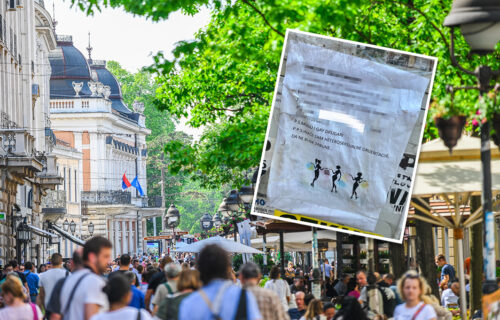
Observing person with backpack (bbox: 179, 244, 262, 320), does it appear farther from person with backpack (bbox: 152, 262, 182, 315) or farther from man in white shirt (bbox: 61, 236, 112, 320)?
person with backpack (bbox: 152, 262, 182, 315)

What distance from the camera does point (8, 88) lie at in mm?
37219

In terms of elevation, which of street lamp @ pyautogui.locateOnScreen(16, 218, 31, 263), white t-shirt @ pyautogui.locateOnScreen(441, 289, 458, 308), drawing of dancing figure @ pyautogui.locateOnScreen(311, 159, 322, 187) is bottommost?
white t-shirt @ pyautogui.locateOnScreen(441, 289, 458, 308)

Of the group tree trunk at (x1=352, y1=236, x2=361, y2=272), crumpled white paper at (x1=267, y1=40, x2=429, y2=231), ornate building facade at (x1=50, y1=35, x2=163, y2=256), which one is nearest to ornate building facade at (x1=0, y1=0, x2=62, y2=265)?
tree trunk at (x1=352, y1=236, x2=361, y2=272)

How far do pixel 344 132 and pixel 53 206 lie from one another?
43.2m

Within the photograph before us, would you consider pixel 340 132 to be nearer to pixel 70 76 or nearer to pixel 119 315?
pixel 119 315

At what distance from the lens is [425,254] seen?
680 inches

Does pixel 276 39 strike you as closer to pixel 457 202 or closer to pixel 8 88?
pixel 457 202

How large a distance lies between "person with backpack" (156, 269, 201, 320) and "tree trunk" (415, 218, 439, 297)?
302 inches

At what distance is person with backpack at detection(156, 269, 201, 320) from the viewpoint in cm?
930

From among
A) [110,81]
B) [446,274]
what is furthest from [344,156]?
[110,81]

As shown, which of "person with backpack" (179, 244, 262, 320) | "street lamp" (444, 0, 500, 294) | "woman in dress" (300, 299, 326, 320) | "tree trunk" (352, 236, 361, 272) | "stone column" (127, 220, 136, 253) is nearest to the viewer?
"person with backpack" (179, 244, 262, 320)

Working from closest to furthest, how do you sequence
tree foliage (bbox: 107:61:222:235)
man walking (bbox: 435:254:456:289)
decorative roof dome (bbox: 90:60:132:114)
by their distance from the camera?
1. man walking (bbox: 435:254:456:289)
2. decorative roof dome (bbox: 90:60:132:114)
3. tree foliage (bbox: 107:61:222:235)

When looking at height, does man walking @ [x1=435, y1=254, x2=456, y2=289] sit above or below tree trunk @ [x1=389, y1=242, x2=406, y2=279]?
below

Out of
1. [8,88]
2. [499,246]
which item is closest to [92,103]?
[8,88]
